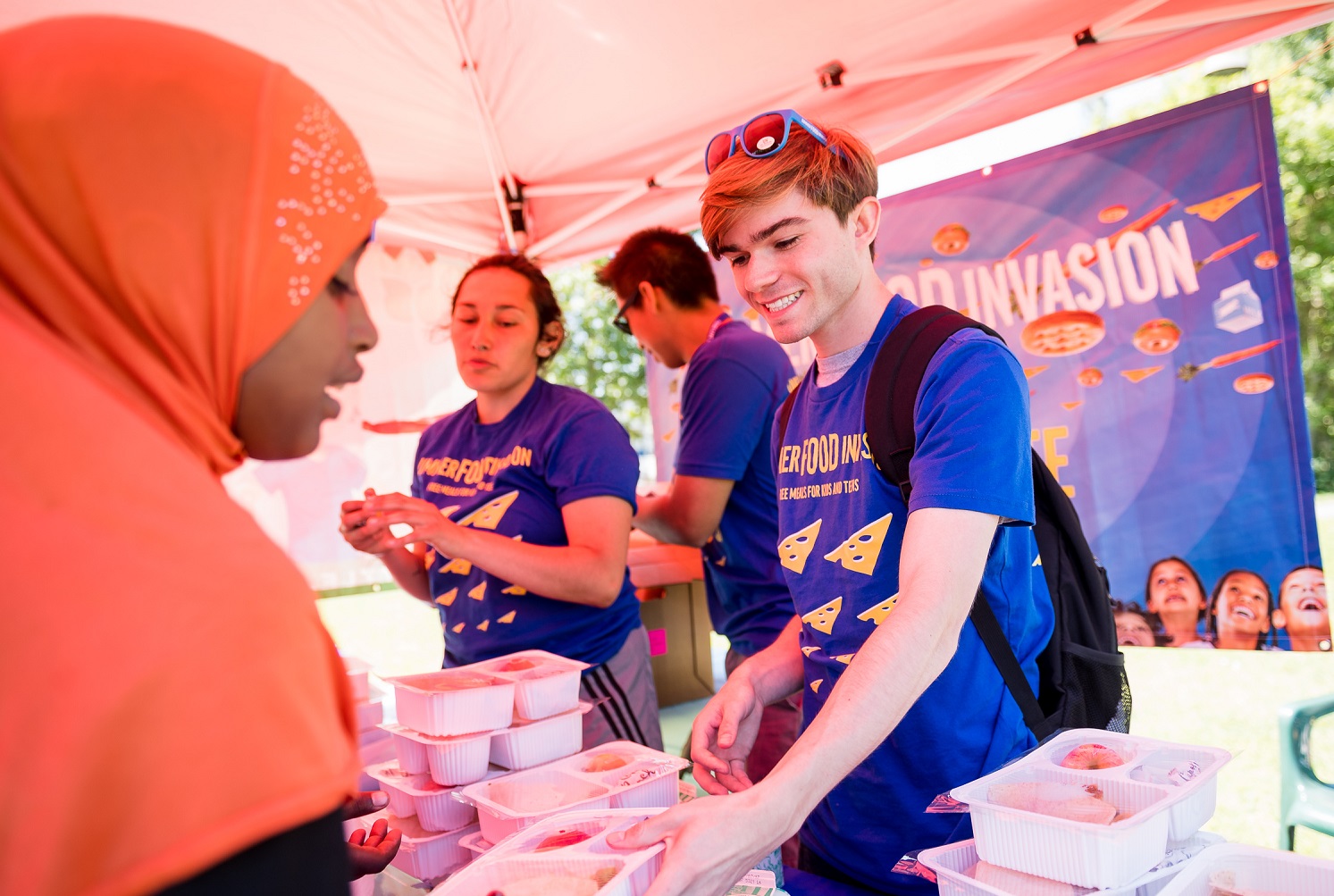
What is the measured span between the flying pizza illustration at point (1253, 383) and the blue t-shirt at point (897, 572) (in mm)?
2117

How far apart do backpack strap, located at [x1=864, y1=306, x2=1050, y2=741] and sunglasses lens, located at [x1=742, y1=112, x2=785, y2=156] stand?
382 mm

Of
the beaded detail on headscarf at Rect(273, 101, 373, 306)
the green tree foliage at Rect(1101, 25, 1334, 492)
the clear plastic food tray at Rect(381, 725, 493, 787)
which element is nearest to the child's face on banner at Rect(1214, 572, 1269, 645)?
the clear plastic food tray at Rect(381, 725, 493, 787)

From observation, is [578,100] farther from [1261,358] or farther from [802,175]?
[1261,358]

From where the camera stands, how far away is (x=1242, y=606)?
9.96ft

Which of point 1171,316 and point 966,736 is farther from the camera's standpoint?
point 1171,316

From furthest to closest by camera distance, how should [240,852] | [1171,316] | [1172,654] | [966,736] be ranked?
[1172,654] → [1171,316] → [966,736] → [240,852]

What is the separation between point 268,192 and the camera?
633mm

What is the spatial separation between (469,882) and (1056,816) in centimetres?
76

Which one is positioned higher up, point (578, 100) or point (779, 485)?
point (578, 100)

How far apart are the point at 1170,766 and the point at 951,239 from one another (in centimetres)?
296

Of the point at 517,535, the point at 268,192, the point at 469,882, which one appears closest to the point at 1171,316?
the point at 517,535

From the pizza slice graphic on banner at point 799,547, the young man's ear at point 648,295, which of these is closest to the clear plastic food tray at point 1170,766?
the pizza slice graphic on banner at point 799,547

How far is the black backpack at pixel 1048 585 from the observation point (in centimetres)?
138

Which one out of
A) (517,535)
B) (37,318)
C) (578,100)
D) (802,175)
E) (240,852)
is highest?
(578,100)
